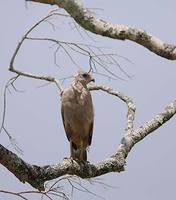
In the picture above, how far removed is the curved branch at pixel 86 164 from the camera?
3293 millimetres

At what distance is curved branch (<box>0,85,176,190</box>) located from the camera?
329 cm

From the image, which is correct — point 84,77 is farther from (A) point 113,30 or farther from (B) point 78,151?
(A) point 113,30

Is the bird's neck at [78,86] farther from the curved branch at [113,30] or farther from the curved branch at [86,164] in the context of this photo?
the curved branch at [113,30]

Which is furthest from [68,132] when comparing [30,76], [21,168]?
[21,168]

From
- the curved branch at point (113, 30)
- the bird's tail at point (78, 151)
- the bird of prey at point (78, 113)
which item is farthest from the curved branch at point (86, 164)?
the curved branch at point (113, 30)

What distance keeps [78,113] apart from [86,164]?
1325 millimetres

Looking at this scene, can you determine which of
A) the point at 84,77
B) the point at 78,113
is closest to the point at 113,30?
the point at 78,113

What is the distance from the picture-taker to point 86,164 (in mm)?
4109

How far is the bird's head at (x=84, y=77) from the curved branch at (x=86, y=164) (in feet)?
1.96

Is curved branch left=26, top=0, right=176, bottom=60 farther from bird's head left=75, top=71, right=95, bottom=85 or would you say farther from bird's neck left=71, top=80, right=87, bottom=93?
bird's head left=75, top=71, right=95, bottom=85

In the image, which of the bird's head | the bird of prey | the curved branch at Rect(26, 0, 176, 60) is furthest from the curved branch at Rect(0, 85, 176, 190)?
the curved branch at Rect(26, 0, 176, 60)

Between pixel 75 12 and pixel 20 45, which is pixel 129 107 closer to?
pixel 20 45

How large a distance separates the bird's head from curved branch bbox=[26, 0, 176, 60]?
2806mm

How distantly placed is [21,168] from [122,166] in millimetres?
1087
